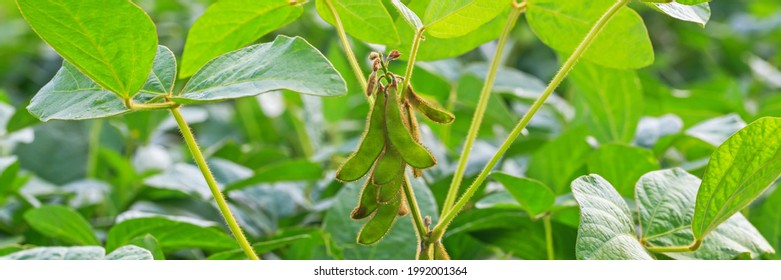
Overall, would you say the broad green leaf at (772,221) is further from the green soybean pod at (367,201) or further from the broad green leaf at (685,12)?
the green soybean pod at (367,201)

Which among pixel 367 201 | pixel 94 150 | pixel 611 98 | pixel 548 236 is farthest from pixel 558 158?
pixel 94 150

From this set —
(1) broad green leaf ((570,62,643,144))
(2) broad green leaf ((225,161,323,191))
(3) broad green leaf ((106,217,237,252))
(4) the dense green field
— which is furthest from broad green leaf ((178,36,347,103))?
(1) broad green leaf ((570,62,643,144))

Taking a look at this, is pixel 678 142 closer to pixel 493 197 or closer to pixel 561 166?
pixel 561 166

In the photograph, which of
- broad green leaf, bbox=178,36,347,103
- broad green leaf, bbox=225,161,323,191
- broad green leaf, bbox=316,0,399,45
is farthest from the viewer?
broad green leaf, bbox=225,161,323,191

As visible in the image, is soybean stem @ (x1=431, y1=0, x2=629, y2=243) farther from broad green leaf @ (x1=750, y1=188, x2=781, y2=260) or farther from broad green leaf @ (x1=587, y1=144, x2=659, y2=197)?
broad green leaf @ (x1=750, y1=188, x2=781, y2=260)

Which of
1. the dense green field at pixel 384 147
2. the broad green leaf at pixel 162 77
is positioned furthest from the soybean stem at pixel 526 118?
the broad green leaf at pixel 162 77

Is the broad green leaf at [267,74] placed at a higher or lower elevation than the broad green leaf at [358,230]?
higher

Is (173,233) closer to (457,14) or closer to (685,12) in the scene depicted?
(457,14)
